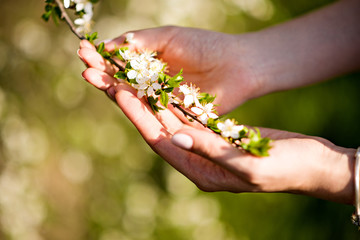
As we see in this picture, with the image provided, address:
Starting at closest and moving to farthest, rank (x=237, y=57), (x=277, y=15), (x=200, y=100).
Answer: (x=200, y=100), (x=237, y=57), (x=277, y=15)

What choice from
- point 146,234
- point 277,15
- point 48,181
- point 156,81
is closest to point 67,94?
point 48,181

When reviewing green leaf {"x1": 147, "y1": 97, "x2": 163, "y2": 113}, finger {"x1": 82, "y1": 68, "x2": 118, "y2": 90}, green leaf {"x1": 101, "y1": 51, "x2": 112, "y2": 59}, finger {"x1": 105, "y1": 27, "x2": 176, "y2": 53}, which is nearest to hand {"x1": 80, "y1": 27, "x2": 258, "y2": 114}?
finger {"x1": 105, "y1": 27, "x2": 176, "y2": 53}

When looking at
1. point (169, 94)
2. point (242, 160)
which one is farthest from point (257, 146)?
point (169, 94)

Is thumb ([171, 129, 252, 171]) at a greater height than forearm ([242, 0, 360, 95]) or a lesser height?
lesser

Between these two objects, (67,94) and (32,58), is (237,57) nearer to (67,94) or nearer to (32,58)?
(67,94)

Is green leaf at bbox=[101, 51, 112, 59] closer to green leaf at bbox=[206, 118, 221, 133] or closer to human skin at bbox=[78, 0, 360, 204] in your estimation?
human skin at bbox=[78, 0, 360, 204]

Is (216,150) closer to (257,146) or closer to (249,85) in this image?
(257,146)
